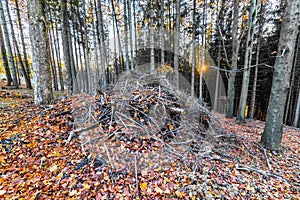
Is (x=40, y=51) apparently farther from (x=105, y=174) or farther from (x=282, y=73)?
(x=282, y=73)

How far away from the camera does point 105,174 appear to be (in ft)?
7.11

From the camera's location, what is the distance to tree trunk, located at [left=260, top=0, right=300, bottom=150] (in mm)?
3203

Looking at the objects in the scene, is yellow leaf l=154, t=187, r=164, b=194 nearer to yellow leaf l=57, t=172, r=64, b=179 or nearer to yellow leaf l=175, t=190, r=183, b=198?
yellow leaf l=175, t=190, r=183, b=198

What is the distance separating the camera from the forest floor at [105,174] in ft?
6.31

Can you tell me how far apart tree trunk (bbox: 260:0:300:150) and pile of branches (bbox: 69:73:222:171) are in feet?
4.24

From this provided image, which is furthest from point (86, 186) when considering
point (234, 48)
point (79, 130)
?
point (234, 48)

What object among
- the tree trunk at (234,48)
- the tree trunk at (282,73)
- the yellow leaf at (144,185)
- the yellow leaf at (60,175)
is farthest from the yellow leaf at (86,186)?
the tree trunk at (234,48)

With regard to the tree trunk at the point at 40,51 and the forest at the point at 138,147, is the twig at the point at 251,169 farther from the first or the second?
the tree trunk at the point at 40,51

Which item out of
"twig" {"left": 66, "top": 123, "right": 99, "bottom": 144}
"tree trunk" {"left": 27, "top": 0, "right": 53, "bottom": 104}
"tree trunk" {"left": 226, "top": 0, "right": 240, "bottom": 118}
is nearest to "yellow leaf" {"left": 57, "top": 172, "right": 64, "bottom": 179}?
"twig" {"left": 66, "top": 123, "right": 99, "bottom": 144}

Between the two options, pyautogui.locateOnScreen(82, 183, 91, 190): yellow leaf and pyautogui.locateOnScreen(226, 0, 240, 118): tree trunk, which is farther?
pyautogui.locateOnScreen(226, 0, 240, 118): tree trunk

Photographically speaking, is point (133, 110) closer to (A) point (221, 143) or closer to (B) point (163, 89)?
(B) point (163, 89)

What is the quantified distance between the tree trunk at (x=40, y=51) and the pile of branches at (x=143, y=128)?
109 cm

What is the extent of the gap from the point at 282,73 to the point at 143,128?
375cm

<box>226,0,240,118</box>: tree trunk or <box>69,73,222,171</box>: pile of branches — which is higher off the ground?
<box>226,0,240,118</box>: tree trunk
